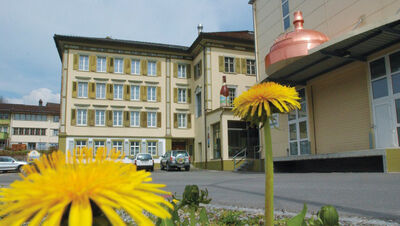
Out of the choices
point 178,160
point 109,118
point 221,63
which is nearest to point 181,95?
point 221,63

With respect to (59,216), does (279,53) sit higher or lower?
higher

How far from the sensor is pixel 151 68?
36750 mm

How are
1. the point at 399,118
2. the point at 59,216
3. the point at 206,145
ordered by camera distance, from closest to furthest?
the point at 59,216
the point at 399,118
the point at 206,145

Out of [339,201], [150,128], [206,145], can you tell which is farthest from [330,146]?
[150,128]

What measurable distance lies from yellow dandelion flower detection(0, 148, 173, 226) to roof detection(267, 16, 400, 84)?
12386 millimetres

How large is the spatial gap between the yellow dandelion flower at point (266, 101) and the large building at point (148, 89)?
28684 mm

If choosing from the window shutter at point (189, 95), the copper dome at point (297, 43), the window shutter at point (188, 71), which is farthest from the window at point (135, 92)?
the copper dome at point (297, 43)

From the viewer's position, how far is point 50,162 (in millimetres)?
714

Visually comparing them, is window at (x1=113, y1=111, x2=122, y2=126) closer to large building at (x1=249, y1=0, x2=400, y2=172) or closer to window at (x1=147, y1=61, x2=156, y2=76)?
window at (x1=147, y1=61, x2=156, y2=76)

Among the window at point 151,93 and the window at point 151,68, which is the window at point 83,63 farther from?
the window at point 151,93

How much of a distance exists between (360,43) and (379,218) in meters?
10.3

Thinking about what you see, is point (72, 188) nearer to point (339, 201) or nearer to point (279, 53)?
point (339, 201)

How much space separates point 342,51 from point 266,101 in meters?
13.7

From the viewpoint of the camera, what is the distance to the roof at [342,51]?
38.0 ft
